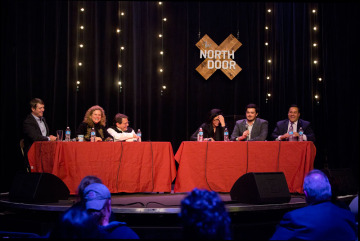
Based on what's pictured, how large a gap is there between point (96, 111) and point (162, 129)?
1.69 metres

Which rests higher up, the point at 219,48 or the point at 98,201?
the point at 219,48

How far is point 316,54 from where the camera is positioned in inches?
261

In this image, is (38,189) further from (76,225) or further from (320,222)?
(320,222)

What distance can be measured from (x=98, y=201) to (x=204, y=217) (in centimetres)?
99

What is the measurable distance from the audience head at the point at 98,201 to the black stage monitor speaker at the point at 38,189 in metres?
1.75

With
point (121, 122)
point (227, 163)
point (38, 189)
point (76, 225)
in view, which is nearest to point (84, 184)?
point (76, 225)

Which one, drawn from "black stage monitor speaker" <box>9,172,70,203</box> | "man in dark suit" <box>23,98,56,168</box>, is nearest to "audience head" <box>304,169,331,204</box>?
"black stage monitor speaker" <box>9,172,70,203</box>

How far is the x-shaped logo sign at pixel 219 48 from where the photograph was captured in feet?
21.6

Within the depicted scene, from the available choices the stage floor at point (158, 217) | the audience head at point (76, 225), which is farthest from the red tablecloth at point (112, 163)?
the audience head at point (76, 225)

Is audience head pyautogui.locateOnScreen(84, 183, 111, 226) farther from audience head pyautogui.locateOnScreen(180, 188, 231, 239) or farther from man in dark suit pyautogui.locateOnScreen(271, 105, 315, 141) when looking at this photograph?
man in dark suit pyautogui.locateOnScreen(271, 105, 315, 141)

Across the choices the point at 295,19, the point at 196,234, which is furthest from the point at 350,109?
the point at 196,234

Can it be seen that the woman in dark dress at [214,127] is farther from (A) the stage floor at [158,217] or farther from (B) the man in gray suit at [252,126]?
(A) the stage floor at [158,217]

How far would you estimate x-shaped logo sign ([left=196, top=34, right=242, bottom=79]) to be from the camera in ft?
21.6

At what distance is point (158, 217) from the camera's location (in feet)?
11.1
